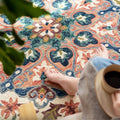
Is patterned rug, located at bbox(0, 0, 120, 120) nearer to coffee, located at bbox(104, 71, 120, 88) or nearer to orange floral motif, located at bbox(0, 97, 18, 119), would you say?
orange floral motif, located at bbox(0, 97, 18, 119)

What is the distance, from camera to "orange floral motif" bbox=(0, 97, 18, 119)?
110cm

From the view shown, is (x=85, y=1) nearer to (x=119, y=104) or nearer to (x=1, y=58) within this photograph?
(x=119, y=104)

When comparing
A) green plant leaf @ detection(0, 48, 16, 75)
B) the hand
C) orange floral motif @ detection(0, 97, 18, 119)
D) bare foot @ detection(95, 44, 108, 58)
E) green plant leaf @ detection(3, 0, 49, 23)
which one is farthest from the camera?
bare foot @ detection(95, 44, 108, 58)

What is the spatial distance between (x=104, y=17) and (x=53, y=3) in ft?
1.58

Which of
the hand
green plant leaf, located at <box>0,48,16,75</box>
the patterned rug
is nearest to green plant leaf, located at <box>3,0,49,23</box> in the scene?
green plant leaf, located at <box>0,48,16,75</box>

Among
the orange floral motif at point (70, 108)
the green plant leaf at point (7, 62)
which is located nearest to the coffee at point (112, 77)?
the green plant leaf at point (7, 62)

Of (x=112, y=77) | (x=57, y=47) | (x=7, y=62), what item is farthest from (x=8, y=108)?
(x=7, y=62)

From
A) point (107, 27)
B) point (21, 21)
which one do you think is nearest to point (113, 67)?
point (107, 27)

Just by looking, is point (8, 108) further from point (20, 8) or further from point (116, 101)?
point (20, 8)

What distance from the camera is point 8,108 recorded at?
43.9 inches

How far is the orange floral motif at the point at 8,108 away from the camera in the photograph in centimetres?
110

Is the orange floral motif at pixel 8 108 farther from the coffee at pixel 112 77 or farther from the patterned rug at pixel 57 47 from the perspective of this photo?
the coffee at pixel 112 77

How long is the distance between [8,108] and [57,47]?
0.57 meters

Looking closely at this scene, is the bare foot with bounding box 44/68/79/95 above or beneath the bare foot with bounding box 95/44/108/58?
beneath
